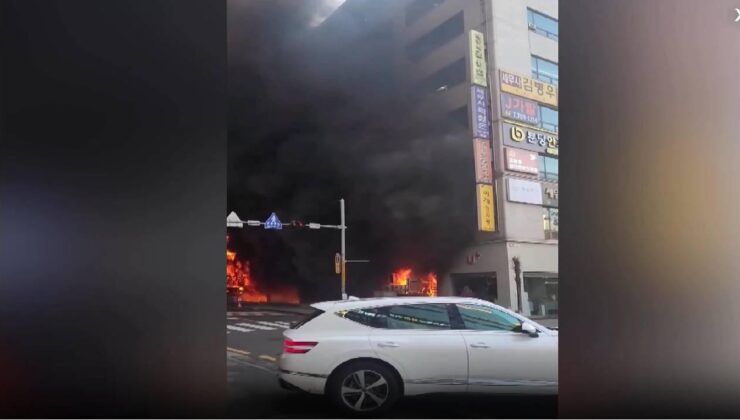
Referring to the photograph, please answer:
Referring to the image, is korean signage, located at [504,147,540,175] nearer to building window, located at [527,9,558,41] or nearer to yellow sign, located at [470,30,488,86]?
yellow sign, located at [470,30,488,86]

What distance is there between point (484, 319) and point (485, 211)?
75 centimetres

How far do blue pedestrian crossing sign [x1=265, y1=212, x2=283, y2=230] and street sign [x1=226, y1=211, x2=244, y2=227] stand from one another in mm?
165

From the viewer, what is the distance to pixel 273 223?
3.95 meters

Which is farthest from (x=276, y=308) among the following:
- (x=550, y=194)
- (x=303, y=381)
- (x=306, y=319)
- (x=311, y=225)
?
(x=550, y=194)

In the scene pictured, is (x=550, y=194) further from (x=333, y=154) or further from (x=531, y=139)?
(x=333, y=154)

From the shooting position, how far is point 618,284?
415 cm

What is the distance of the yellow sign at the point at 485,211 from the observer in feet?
13.6

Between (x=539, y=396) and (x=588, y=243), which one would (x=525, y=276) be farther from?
(x=539, y=396)

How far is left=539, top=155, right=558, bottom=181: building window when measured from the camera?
4184 mm

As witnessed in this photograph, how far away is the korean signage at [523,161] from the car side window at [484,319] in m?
1.00

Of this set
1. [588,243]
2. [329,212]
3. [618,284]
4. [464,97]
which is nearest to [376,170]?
[329,212]

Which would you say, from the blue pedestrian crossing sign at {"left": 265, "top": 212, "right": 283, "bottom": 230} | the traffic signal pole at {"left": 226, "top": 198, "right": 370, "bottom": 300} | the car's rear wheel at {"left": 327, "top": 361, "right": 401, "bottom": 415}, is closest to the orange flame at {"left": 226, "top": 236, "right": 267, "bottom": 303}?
the traffic signal pole at {"left": 226, "top": 198, "right": 370, "bottom": 300}

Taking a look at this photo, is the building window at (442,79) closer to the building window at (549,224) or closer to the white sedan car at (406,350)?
the building window at (549,224)

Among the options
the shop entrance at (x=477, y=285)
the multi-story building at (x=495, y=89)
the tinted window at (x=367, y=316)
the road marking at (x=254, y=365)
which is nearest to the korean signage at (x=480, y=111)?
the multi-story building at (x=495, y=89)
